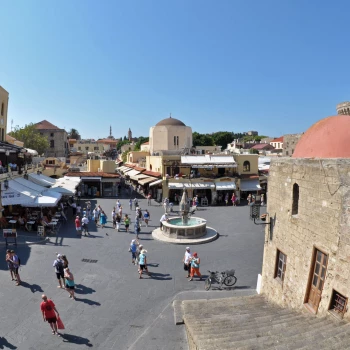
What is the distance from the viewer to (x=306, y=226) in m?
6.89

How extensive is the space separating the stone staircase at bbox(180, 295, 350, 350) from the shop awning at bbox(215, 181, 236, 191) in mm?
19696

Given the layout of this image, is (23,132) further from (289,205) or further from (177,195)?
(289,205)

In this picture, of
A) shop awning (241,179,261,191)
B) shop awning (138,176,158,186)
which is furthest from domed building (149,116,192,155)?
shop awning (241,179,261,191)

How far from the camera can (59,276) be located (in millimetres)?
9594

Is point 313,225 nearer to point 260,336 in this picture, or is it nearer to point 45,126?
point 260,336

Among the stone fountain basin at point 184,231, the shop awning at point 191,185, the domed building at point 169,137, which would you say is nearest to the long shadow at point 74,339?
the stone fountain basin at point 184,231

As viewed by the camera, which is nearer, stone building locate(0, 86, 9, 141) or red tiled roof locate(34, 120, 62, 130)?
stone building locate(0, 86, 9, 141)

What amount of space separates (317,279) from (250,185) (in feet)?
77.1

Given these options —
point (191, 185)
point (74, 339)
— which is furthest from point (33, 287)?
point (191, 185)

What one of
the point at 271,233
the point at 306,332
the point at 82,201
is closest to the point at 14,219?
the point at 82,201

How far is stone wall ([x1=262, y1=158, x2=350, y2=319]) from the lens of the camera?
569 cm

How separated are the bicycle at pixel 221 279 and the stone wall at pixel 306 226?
1203mm

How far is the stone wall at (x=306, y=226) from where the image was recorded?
5691mm

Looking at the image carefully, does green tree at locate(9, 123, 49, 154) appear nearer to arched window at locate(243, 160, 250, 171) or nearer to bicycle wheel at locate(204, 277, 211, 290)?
arched window at locate(243, 160, 250, 171)
